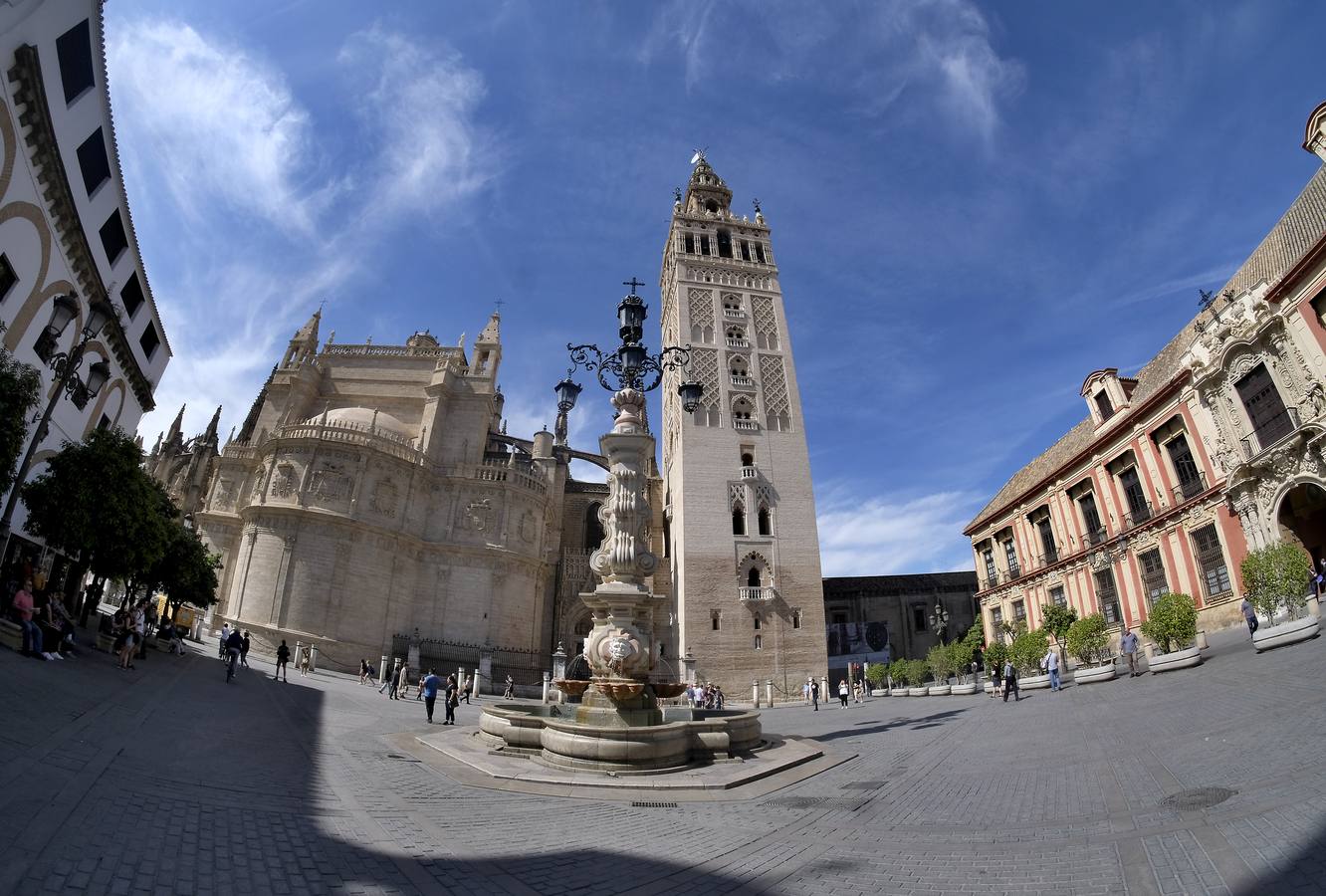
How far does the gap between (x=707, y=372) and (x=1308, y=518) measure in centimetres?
2494

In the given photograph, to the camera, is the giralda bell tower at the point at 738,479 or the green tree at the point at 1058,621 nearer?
the green tree at the point at 1058,621

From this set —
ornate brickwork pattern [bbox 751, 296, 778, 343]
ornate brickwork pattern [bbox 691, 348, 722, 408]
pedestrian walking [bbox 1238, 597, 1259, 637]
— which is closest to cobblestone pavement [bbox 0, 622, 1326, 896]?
pedestrian walking [bbox 1238, 597, 1259, 637]

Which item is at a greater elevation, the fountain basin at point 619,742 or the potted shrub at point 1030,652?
the potted shrub at point 1030,652

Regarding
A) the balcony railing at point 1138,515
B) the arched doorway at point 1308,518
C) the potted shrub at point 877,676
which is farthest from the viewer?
the potted shrub at point 877,676

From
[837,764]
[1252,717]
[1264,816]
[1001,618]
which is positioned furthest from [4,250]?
[1001,618]

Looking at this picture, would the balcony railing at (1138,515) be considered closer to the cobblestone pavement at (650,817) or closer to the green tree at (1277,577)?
the green tree at (1277,577)

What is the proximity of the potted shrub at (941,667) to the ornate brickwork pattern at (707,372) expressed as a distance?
16618 millimetres

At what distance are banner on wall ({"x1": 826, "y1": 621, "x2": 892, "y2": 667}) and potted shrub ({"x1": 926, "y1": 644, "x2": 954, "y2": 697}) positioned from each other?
1463 centimetres

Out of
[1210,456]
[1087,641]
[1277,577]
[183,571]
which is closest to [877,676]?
[1087,641]

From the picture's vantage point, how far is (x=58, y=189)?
14602 millimetres

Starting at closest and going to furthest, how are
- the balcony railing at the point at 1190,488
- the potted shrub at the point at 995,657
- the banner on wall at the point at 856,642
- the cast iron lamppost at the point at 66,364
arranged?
the cast iron lamppost at the point at 66,364 < the balcony railing at the point at 1190,488 < the potted shrub at the point at 995,657 < the banner on wall at the point at 856,642

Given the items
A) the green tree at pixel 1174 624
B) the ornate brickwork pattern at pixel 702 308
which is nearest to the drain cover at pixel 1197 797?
the green tree at pixel 1174 624

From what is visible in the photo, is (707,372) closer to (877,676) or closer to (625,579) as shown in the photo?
(877,676)

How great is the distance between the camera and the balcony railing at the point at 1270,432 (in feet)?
55.7
